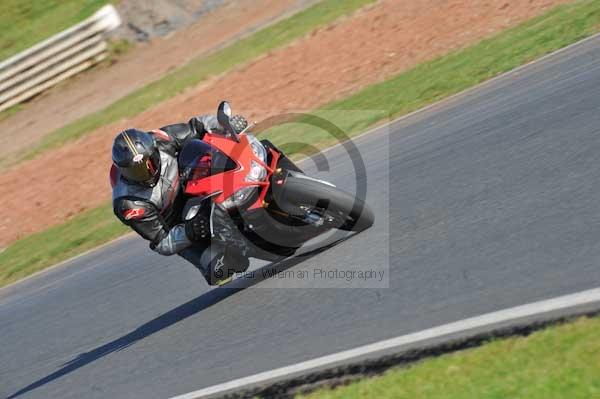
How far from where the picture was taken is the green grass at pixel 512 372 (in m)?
3.98

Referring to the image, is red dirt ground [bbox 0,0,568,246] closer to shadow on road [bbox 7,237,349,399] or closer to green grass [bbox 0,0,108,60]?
shadow on road [bbox 7,237,349,399]

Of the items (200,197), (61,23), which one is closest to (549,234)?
(200,197)

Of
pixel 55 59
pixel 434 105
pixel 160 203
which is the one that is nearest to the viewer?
pixel 160 203

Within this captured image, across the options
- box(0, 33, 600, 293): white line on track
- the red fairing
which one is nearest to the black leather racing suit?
the red fairing

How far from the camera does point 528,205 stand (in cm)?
629

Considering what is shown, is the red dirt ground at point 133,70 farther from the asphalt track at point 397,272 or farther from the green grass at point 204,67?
the asphalt track at point 397,272

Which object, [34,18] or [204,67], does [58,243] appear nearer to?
[204,67]

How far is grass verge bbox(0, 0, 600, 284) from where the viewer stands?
1130cm

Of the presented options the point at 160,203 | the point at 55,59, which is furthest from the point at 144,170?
the point at 55,59

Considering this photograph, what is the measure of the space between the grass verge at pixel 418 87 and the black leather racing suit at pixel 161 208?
484cm

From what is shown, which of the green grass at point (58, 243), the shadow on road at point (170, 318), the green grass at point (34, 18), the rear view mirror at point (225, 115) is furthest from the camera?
the green grass at point (34, 18)

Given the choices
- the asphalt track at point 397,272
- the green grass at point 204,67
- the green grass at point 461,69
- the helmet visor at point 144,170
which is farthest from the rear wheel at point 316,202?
the green grass at point 204,67

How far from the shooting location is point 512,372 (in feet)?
13.9

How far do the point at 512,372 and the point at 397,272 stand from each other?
1.96 metres
